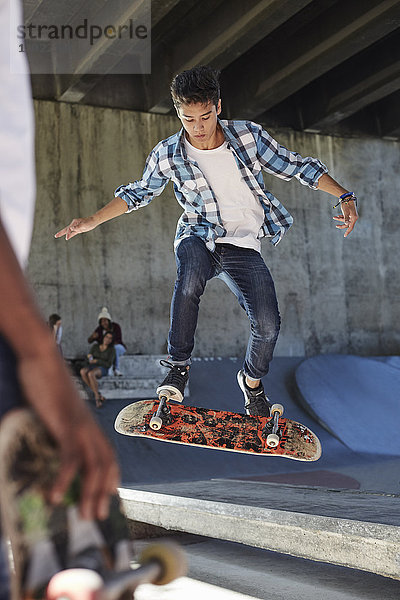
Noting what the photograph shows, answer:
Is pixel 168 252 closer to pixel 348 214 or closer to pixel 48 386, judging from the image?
pixel 348 214

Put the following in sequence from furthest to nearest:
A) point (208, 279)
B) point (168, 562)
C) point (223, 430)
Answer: point (223, 430) → point (208, 279) → point (168, 562)

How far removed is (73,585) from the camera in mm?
848

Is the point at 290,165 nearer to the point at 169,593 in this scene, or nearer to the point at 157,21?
the point at 169,593

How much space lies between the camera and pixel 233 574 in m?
4.77

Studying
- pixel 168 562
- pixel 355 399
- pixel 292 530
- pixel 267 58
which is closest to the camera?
pixel 168 562

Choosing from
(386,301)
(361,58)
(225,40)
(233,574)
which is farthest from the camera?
(386,301)

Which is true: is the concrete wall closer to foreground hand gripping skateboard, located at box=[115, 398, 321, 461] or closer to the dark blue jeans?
foreground hand gripping skateboard, located at box=[115, 398, 321, 461]

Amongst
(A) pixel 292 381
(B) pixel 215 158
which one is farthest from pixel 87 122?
(B) pixel 215 158

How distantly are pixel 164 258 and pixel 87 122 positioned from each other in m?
3.42

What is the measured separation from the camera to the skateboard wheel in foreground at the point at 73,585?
84 centimetres

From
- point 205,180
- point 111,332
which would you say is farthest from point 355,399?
point 205,180

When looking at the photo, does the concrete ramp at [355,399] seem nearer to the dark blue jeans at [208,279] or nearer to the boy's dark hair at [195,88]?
the dark blue jeans at [208,279]

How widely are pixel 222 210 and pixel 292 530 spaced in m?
1.71

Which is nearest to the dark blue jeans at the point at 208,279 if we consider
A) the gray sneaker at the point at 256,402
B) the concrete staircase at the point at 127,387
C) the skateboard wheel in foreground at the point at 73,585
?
the gray sneaker at the point at 256,402
